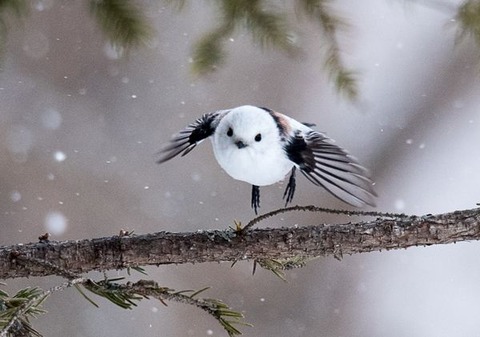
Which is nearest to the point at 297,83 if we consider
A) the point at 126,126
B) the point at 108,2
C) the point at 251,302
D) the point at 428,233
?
the point at 126,126

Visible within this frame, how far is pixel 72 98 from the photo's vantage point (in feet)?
7.75

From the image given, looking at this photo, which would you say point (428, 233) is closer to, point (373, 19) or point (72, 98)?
point (373, 19)

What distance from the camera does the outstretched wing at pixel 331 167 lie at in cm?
79

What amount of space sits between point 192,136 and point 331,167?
0.22 metres

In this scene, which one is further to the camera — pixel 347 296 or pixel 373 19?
pixel 347 296

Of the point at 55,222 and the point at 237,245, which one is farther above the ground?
the point at 55,222

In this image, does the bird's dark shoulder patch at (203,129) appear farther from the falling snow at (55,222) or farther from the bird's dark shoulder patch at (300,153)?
the falling snow at (55,222)

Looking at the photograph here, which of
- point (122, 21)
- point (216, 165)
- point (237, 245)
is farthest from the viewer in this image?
point (216, 165)

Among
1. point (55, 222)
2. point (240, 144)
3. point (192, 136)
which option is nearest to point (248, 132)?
point (240, 144)

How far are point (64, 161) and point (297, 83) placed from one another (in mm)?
866

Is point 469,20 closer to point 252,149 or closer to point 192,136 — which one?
point 252,149

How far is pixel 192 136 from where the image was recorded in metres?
0.95

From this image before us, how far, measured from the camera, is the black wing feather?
0.94 metres

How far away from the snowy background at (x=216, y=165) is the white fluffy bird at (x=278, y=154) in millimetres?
1352
